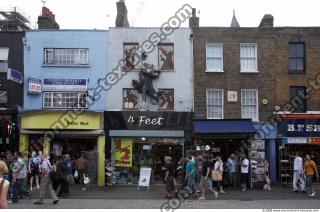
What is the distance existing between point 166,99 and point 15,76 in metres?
8.11

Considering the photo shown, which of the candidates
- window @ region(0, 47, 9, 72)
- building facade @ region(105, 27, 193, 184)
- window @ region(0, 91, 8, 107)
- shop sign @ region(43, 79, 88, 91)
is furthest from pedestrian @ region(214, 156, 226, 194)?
window @ region(0, 47, 9, 72)

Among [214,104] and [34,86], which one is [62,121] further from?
[214,104]

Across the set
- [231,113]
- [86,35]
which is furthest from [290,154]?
[86,35]

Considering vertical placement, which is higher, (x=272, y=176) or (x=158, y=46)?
(x=158, y=46)

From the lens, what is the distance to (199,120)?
24188mm

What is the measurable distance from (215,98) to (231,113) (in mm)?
1209

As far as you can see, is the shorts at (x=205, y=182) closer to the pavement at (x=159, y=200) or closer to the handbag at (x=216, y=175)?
the handbag at (x=216, y=175)

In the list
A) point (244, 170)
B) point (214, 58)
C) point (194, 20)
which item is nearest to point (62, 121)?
point (214, 58)

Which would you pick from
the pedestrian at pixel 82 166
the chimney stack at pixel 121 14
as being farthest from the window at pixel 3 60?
the pedestrian at pixel 82 166

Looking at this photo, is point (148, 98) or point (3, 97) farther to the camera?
point (3, 97)

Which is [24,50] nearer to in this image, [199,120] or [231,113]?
[199,120]

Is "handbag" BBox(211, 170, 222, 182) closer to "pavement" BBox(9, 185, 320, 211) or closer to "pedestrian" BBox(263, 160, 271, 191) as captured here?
"pavement" BBox(9, 185, 320, 211)

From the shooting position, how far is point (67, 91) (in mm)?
24500

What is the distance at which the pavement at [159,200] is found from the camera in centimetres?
1608
